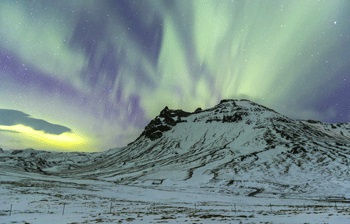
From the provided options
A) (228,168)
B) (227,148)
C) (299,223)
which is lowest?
(299,223)

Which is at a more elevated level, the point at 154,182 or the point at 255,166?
the point at 255,166

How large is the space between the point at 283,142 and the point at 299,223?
184 meters

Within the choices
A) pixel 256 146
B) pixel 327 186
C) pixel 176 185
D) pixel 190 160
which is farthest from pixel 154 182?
pixel 256 146

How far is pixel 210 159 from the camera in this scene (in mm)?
169875

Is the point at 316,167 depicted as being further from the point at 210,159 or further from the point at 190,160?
the point at 190,160

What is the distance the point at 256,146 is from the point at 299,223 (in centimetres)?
17814

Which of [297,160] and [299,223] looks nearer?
[299,223]

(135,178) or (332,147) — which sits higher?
(332,147)

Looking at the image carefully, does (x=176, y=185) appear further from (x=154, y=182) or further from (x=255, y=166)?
(x=255, y=166)

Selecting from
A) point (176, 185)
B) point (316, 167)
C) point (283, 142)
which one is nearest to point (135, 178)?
point (176, 185)

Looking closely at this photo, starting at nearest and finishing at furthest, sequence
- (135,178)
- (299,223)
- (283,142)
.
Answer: (299,223), (135,178), (283,142)

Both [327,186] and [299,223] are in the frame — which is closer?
[299,223]

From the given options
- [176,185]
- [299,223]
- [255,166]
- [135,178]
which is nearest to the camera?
[299,223]

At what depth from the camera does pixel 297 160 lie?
6024 inches
